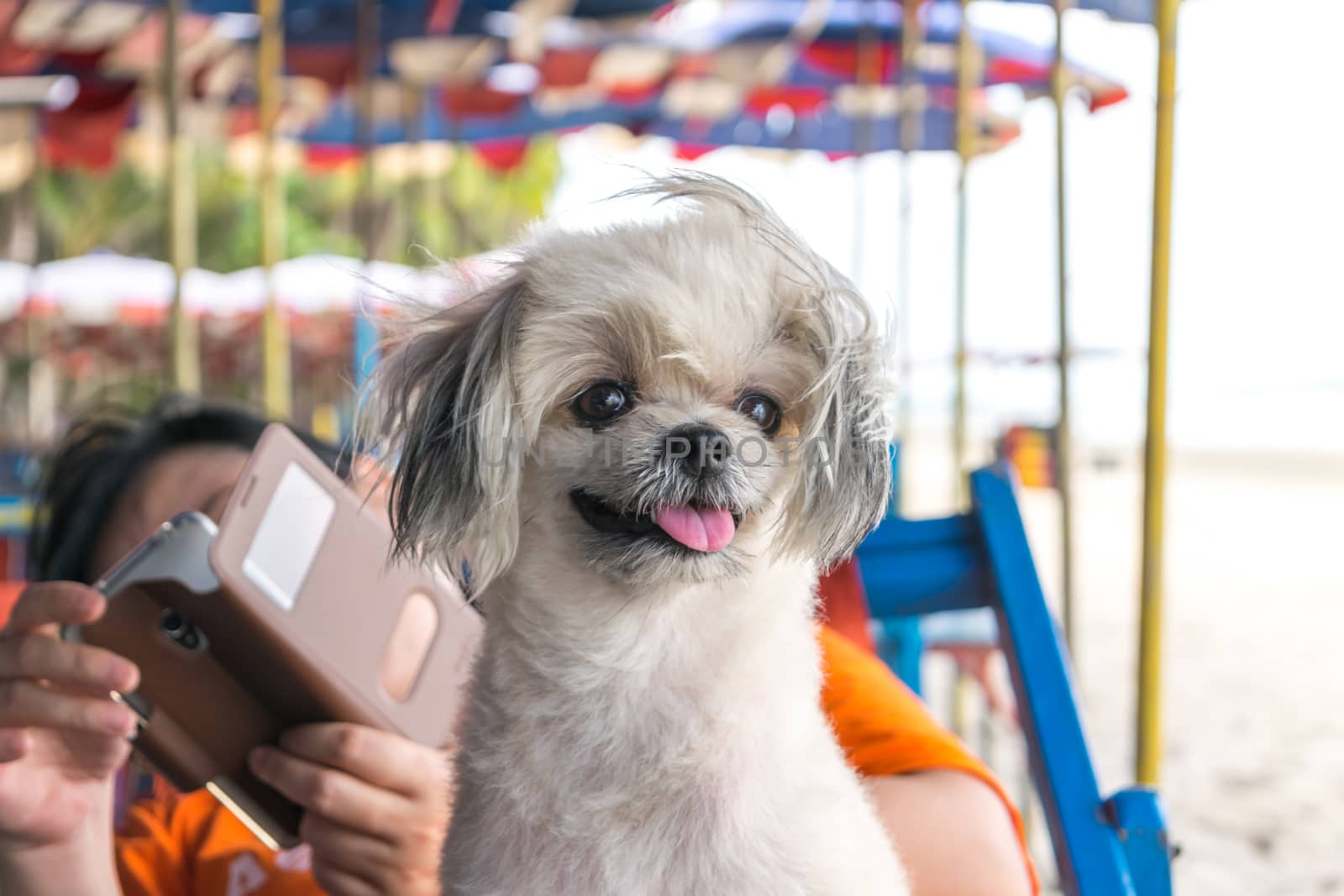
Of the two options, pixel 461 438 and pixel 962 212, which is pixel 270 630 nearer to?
pixel 461 438

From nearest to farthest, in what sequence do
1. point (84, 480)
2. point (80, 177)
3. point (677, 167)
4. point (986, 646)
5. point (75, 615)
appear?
point (677, 167) → point (75, 615) → point (84, 480) → point (986, 646) → point (80, 177)

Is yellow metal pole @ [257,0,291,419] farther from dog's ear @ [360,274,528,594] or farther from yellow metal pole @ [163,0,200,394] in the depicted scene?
dog's ear @ [360,274,528,594]

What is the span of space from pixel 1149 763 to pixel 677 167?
113 centimetres

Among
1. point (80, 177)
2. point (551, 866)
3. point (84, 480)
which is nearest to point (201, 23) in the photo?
point (84, 480)

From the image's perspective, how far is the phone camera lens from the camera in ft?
4.20

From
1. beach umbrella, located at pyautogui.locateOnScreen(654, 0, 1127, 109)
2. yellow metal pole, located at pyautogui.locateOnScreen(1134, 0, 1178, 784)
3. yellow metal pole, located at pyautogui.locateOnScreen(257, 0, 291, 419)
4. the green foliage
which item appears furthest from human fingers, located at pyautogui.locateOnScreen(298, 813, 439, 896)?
the green foliage

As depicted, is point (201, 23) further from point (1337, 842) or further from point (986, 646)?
point (1337, 842)

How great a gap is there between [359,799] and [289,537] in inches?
12.5

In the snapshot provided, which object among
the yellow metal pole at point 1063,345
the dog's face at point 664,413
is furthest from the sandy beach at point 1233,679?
the dog's face at point 664,413

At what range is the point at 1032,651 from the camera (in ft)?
5.23

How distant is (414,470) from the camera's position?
99 centimetres

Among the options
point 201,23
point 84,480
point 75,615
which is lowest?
point 75,615

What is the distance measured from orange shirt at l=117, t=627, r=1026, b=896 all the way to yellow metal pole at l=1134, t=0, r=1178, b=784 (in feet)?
1.04

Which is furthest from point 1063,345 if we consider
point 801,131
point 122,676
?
point 801,131
